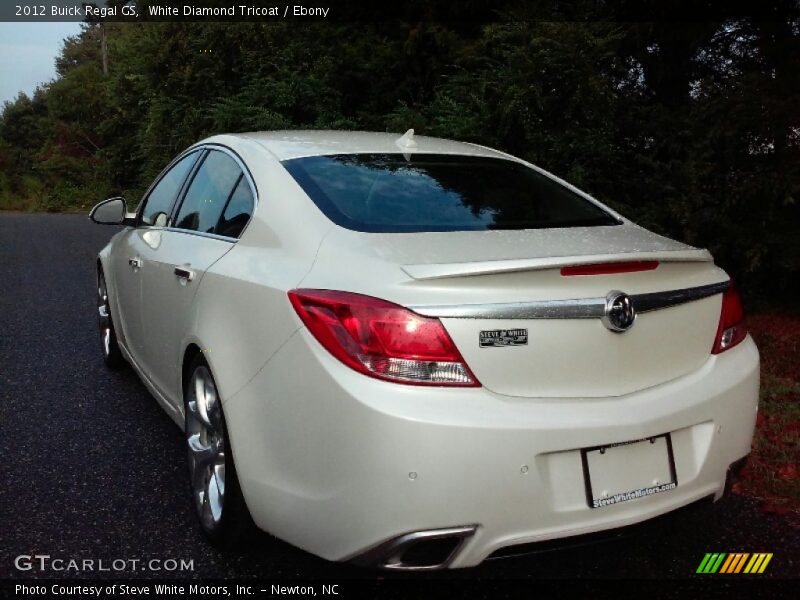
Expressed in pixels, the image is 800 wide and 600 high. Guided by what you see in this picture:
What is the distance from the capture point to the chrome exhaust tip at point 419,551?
2.12 m

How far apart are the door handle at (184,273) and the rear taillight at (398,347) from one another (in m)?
1.19

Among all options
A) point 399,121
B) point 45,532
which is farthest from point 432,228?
point 399,121

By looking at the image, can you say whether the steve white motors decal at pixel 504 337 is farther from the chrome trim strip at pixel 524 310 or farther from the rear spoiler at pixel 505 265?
the rear spoiler at pixel 505 265

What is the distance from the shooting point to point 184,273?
3262 mm

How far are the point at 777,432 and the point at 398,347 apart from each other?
302 centimetres

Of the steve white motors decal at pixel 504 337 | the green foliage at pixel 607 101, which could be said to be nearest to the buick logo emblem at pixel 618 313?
the steve white motors decal at pixel 504 337

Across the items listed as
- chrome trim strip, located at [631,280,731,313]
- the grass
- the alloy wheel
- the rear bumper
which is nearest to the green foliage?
the grass

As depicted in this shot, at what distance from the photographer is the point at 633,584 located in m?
2.73

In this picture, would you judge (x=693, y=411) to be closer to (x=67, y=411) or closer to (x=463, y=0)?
(x=67, y=411)

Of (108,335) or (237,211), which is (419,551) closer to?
(237,211)

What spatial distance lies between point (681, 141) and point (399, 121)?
420 cm

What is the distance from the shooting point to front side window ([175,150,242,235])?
3380 mm

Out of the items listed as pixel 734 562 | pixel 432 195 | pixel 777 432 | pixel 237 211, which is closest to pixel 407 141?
pixel 432 195

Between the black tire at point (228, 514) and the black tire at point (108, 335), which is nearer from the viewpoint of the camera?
the black tire at point (228, 514)
